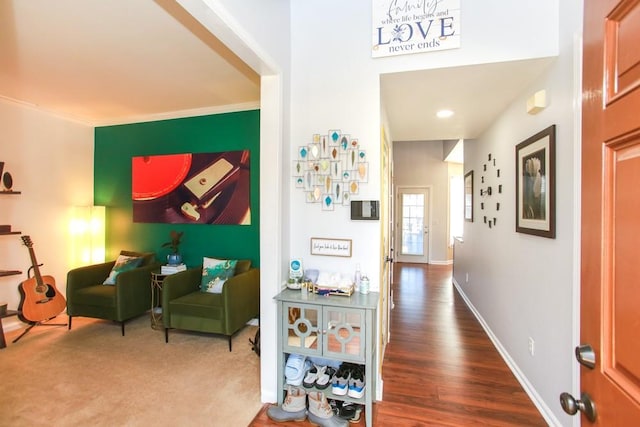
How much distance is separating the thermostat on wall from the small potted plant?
8.21 feet

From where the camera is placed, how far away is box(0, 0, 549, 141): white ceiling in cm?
194

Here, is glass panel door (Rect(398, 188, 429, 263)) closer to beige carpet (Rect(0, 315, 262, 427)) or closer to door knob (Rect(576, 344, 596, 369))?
beige carpet (Rect(0, 315, 262, 427))

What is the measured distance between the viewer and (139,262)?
11.7ft

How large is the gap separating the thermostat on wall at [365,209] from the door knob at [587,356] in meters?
1.32

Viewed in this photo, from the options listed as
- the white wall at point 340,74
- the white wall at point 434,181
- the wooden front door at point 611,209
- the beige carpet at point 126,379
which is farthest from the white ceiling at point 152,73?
the white wall at point 434,181

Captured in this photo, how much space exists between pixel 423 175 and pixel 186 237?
599 centimetres

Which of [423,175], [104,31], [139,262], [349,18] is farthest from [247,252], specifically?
[423,175]

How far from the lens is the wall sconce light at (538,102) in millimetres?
1933

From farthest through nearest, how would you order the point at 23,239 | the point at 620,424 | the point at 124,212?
the point at 124,212 → the point at 23,239 → the point at 620,424

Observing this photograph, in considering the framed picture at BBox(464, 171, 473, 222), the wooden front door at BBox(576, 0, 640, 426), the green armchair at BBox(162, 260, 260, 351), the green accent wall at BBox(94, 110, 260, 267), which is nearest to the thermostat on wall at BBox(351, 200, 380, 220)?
the wooden front door at BBox(576, 0, 640, 426)

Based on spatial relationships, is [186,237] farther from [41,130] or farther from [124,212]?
[41,130]

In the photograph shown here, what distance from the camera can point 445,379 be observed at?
2340 millimetres

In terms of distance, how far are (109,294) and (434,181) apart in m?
7.02

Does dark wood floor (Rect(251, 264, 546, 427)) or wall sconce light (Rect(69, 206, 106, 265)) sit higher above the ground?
wall sconce light (Rect(69, 206, 106, 265))
